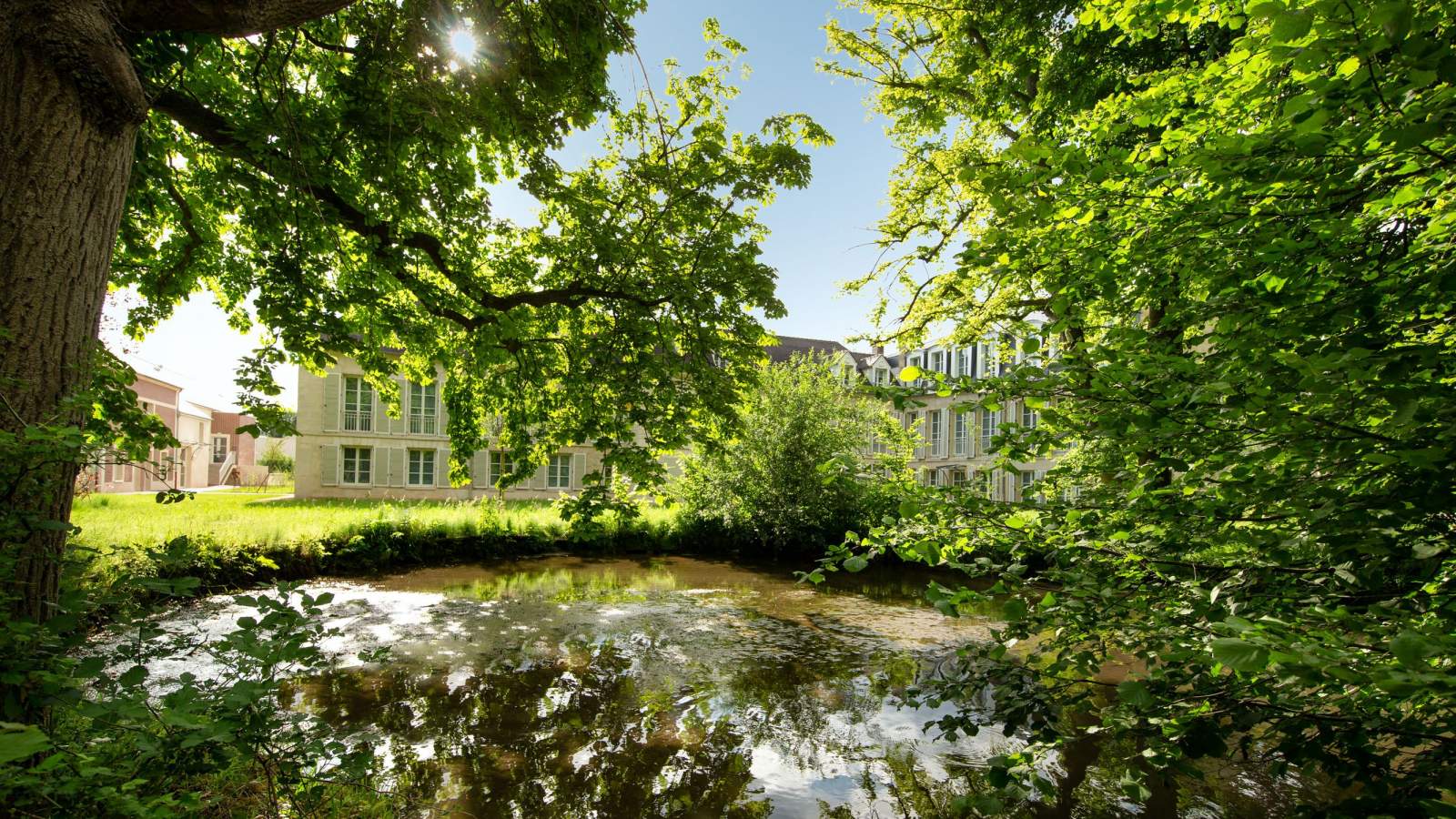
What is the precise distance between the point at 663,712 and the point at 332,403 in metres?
22.8

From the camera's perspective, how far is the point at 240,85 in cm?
581

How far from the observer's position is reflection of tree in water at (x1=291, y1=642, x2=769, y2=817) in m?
4.25

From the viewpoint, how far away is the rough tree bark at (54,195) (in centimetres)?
223

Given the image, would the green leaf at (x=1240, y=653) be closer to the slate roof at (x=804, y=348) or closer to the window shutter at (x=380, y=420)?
the window shutter at (x=380, y=420)

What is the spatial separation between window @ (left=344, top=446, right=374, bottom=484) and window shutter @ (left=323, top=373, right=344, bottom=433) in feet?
3.37

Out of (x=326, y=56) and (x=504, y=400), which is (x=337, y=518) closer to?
(x=504, y=400)

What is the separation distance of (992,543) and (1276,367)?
3.71ft

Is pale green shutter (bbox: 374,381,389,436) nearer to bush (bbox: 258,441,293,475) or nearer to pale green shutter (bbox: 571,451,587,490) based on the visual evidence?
pale green shutter (bbox: 571,451,587,490)

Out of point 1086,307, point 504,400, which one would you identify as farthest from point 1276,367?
point 504,400

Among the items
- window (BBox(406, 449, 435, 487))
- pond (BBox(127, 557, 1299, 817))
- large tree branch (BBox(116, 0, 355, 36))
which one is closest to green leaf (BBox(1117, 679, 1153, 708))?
pond (BBox(127, 557, 1299, 817))

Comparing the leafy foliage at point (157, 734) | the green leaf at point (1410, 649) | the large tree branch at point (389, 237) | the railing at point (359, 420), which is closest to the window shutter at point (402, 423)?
the railing at point (359, 420)

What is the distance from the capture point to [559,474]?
25984mm

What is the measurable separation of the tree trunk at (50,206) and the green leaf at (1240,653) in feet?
10.9

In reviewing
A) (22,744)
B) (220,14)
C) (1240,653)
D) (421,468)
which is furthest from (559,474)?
(1240,653)
